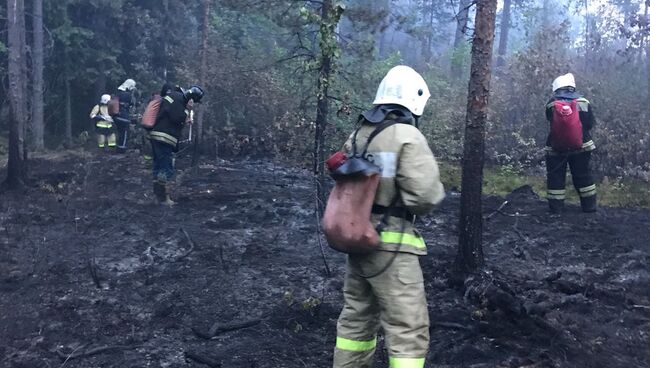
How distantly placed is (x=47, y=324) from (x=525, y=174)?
1078 cm

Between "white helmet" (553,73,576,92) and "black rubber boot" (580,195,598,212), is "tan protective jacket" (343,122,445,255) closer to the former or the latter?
"white helmet" (553,73,576,92)

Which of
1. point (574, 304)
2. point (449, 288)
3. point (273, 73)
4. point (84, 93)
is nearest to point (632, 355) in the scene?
point (574, 304)

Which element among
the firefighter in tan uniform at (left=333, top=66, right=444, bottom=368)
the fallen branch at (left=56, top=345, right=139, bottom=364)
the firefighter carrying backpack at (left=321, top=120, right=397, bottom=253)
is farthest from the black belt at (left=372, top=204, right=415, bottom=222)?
the fallen branch at (left=56, top=345, right=139, bottom=364)

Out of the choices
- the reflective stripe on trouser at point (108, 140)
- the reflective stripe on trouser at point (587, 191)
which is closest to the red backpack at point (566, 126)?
the reflective stripe on trouser at point (587, 191)

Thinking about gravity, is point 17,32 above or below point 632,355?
above

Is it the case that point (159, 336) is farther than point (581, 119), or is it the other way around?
point (581, 119)

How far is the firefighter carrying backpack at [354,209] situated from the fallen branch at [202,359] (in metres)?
1.67

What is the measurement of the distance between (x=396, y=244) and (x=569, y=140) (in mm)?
6424

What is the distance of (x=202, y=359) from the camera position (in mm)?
4742

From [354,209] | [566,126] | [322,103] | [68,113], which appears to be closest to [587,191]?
[566,126]

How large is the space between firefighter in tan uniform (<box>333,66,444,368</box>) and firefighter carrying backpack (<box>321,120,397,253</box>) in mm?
115

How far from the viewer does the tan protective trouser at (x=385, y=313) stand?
3656mm

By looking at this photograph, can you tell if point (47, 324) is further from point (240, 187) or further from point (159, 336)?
point (240, 187)

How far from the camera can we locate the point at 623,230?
8875mm
